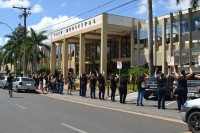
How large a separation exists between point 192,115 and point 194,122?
0.63 ft

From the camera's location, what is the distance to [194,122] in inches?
392

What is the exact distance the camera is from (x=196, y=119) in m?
9.93

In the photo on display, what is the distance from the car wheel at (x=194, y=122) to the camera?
986 cm

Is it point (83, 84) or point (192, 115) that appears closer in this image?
point (192, 115)

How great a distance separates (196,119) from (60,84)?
2142cm

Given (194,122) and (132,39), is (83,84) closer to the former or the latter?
(194,122)

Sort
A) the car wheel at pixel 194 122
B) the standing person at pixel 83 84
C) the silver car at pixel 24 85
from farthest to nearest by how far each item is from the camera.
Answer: the silver car at pixel 24 85 → the standing person at pixel 83 84 → the car wheel at pixel 194 122

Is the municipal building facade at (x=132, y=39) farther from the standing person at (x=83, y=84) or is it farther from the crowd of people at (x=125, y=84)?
the standing person at (x=83, y=84)

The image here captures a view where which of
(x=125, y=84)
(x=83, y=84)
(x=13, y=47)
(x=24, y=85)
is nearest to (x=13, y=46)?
(x=13, y=47)

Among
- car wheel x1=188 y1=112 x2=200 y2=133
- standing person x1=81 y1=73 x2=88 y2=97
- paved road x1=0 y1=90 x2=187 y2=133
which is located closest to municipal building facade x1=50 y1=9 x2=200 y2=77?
standing person x1=81 y1=73 x2=88 y2=97

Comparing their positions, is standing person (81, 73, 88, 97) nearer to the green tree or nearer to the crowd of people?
the crowd of people

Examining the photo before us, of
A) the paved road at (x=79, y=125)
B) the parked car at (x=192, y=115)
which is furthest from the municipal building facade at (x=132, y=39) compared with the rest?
the parked car at (x=192, y=115)

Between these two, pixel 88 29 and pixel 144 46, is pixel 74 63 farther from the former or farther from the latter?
pixel 144 46

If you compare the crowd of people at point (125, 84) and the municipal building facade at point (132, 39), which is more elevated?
the municipal building facade at point (132, 39)
